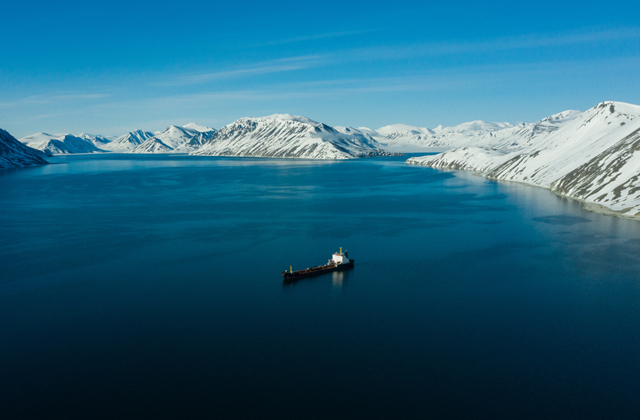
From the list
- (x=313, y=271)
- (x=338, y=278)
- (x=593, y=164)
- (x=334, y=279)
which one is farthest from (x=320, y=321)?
(x=593, y=164)

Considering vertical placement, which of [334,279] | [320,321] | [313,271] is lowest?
[320,321]

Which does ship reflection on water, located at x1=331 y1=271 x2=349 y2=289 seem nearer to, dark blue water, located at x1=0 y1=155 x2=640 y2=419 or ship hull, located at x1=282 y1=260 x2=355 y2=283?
dark blue water, located at x1=0 y1=155 x2=640 y2=419

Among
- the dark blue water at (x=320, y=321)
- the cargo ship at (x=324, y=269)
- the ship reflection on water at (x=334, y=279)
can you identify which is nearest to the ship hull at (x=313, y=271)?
the cargo ship at (x=324, y=269)

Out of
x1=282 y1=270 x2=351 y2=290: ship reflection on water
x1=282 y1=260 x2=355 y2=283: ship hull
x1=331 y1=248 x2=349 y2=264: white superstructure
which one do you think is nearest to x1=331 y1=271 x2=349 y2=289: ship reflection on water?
x1=282 y1=270 x2=351 y2=290: ship reflection on water

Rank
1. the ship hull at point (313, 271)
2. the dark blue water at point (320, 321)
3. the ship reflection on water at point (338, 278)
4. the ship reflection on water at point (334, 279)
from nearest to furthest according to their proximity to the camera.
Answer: the dark blue water at point (320, 321) < the ship reflection on water at point (334, 279) < the ship reflection on water at point (338, 278) < the ship hull at point (313, 271)

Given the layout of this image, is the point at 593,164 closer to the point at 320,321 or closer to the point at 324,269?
the point at 324,269

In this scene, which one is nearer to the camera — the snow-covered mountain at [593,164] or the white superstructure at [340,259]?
the white superstructure at [340,259]

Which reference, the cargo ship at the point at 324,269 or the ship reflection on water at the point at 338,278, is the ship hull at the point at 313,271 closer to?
the cargo ship at the point at 324,269
